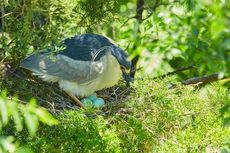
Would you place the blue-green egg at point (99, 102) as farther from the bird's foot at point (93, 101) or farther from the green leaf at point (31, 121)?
the green leaf at point (31, 121)

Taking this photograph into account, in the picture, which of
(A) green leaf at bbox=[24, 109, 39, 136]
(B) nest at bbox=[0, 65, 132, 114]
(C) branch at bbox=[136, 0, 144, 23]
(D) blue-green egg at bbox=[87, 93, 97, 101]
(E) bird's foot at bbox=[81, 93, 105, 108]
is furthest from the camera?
(C) branch at bbox=[136, 0, 144, 23]

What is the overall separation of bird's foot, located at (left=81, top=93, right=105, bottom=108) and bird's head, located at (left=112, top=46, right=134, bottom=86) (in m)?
0.20

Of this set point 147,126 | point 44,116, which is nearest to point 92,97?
point 147,126

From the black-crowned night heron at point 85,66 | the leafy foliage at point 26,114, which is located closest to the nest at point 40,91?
the black-crowned night heron at point 85,66

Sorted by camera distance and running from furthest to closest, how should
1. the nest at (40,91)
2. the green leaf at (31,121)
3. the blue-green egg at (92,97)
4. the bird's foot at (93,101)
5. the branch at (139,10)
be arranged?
the branch at (139,10)
the blue-green egg at (92,97)
the bird's foot at (93,101)
the nest at (40,91)
the green leaf at (31,121)

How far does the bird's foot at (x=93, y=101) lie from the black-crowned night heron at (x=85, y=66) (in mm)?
29

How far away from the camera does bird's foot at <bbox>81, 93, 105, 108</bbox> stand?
114 inches

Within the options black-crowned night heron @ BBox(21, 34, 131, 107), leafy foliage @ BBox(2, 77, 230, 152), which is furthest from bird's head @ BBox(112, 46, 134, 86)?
leafy foliage @ BBox(2, 77, 230, 152)

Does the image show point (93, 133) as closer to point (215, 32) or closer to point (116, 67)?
point (116, 67)

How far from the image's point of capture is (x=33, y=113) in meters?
1.21

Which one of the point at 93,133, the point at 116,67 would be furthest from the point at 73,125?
the point at 116,67

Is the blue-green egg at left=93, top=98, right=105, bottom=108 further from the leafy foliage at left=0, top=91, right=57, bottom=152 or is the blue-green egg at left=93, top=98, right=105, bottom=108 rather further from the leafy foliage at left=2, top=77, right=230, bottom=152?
the leafy foliage at left=0, top=91, right=57, bottom=152

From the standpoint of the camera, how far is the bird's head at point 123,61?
3.14 m

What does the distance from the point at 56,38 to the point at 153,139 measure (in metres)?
0.64
